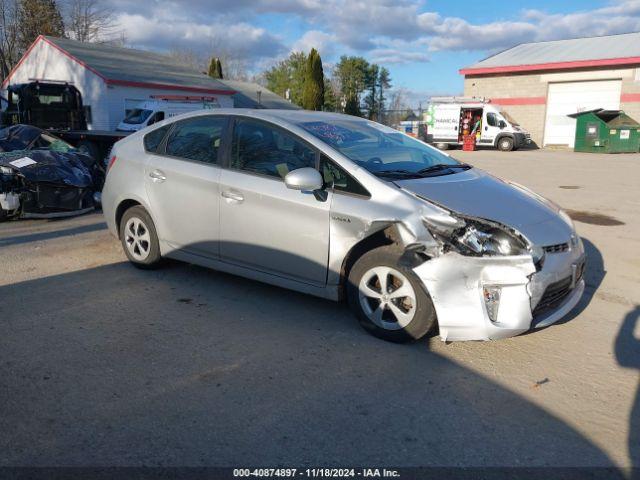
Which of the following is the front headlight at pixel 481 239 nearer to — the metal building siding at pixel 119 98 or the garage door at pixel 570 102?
the metal building siding at pixel 119 98

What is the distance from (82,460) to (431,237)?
2.49 metres

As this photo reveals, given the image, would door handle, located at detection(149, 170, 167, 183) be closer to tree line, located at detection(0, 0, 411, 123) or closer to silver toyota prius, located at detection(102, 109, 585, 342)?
silver toyota prius, located at detection(102, 109, 585, 342)

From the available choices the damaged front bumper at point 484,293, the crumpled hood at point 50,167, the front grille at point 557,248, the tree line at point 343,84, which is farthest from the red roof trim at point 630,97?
the damaged front bumper at point 484,293

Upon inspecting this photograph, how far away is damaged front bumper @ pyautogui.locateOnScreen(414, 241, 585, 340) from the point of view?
372 centimetres

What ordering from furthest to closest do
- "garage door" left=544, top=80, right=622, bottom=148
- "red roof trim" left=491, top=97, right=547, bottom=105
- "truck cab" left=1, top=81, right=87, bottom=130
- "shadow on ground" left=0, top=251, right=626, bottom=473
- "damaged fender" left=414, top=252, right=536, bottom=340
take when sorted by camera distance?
"red roof trim" left=491, top=97, right=547, bottom=105
"garage door" left=544, top=80, right=622, bottom=148
"truck cab" left=1, top=81, right=87, bottom=130
"damaged fender" left=414, top=252, right=536, bottom=340
"shadow on ground" left=0, top=251, right=626, bottom=473

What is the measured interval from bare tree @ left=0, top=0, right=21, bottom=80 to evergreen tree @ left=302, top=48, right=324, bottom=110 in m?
21.4

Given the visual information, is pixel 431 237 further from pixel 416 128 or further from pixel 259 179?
pixel 416 128

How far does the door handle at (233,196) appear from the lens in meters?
4.77

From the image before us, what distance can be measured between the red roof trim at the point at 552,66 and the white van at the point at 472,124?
5.61 metres

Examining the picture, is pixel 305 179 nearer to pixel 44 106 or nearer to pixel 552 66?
pixel 44 106

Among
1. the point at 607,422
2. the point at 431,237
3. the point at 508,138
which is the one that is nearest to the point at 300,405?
the point at 431,237

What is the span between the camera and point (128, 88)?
1147 inches

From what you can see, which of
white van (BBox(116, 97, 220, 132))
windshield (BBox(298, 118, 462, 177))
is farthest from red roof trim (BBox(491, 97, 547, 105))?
windshield (BBox(298, 118, 462, 177))

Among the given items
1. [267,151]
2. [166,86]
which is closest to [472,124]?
[166,86]
